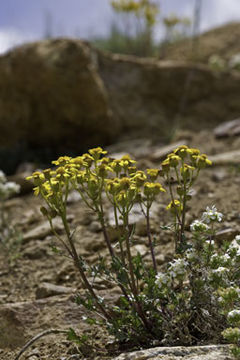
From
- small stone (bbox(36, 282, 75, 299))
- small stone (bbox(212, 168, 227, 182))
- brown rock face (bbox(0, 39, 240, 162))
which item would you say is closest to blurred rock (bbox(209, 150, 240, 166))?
small stone (bbox(212, 168, 227, 182))

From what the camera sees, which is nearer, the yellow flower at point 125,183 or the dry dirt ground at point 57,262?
the yellow flower at point 125,183

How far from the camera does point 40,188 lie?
2297 mm

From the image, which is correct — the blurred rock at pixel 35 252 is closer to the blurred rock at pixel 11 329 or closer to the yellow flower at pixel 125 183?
the blurred rock at pixel 11 329

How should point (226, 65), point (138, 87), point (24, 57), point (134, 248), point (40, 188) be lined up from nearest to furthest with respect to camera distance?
point (40, 188) < point (134, 248) < point (24, 57) < point (138, 87) < point (226, 65)

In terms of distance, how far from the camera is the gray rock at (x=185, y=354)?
197 cm

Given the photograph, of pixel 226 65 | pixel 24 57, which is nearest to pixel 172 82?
pixel 226 65

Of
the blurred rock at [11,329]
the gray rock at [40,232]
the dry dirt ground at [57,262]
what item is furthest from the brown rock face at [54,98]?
the blurred rock at [11,329]

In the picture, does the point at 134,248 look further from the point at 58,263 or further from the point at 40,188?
the point at 40,188

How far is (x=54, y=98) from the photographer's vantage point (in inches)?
262

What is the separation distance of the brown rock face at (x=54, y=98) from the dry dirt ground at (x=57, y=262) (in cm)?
145

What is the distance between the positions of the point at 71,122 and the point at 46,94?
1.69ft

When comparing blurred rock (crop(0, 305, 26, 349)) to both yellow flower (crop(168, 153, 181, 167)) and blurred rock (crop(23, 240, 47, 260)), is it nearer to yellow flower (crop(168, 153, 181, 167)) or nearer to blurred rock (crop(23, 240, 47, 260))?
blurred rock (crop(23, 240, 47, 260))

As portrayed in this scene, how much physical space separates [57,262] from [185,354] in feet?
5.83

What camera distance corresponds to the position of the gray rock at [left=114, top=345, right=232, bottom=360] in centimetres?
197
